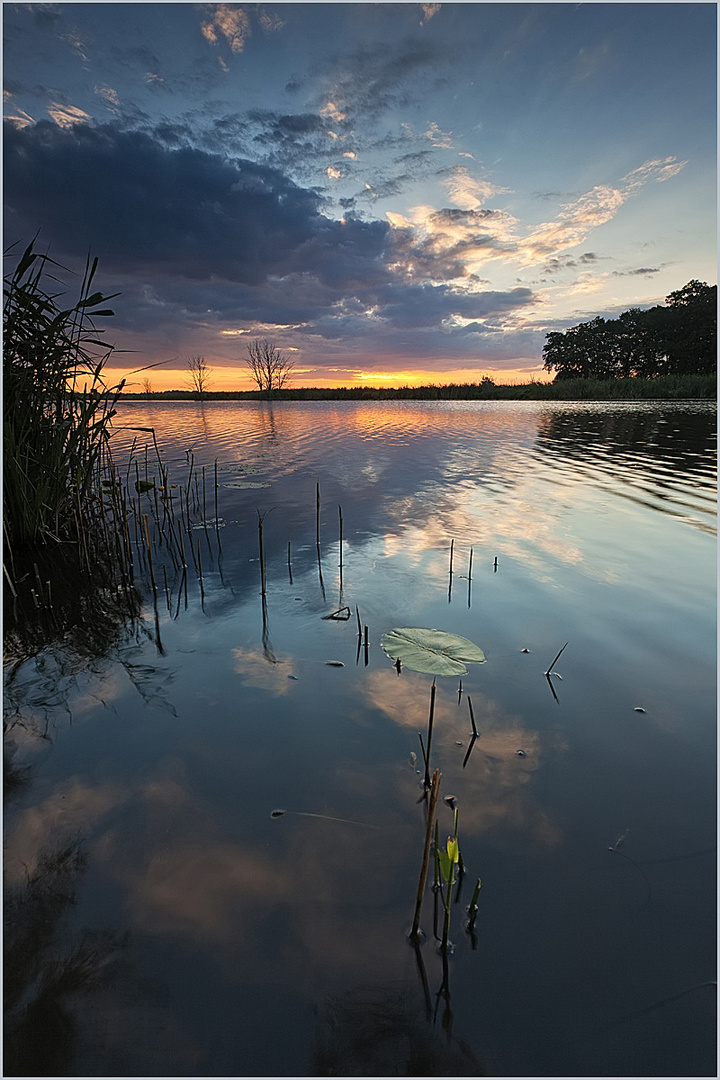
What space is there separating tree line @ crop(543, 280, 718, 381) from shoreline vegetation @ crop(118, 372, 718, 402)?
315 inches

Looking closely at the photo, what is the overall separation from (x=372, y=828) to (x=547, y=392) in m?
50.0

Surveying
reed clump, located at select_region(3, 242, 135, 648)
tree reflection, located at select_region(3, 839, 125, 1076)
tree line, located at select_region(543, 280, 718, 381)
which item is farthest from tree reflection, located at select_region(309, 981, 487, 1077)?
tree line, located at select_region(543, 280, 718, 381)

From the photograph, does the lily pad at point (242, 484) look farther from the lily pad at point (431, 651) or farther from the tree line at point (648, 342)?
the tree line at point (648, 342)

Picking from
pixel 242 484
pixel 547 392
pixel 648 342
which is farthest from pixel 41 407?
pixel 648 342

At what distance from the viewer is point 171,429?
19.8 meters

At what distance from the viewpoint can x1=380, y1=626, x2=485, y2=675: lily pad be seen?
276cm

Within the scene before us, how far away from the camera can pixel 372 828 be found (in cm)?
210

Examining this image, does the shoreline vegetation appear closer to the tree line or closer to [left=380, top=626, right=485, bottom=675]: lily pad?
the tree line

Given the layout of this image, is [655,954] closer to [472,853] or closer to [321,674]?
[472,853]

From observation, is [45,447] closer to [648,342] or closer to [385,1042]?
[385,1042]

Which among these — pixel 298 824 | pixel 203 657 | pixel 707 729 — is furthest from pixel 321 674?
pixel 707 729

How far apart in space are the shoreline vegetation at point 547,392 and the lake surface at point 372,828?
35.4 meters

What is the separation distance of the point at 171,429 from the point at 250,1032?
20722 mm

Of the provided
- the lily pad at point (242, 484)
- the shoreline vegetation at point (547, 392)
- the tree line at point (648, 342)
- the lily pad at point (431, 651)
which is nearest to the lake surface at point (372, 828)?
the lily pad at point (431, 651)
